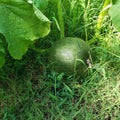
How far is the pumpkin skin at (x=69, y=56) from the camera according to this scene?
2.77m

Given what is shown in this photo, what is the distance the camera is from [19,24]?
248 cm

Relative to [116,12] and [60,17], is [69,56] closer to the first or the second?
[60,17]

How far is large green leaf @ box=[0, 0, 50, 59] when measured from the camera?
2.42 m

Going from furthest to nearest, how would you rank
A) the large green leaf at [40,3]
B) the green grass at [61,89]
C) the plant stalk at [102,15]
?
the plant stalk at [102,15], the green grass at [61,89], the large green leaf at [40,3]

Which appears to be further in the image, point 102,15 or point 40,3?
point 102,15

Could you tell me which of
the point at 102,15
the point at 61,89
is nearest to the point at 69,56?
the point at 61,89

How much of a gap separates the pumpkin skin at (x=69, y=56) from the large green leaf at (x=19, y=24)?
29 cm

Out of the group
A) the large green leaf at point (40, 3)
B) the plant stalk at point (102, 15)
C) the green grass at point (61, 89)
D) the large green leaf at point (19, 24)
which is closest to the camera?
the large green leaf at point (19, 24)

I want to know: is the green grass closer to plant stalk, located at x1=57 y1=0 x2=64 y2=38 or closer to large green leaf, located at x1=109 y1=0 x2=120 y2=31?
plant stalk, located at x1=57 y1=0 x2=64 y2=38

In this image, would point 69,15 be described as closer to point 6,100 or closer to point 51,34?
point 51,34

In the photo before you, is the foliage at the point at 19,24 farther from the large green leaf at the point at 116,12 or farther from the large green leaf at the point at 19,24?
the large green leaf at the point at 116,12

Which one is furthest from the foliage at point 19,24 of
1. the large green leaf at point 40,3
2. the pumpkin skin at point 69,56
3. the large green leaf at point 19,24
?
the pumpkin skin at point 69,56

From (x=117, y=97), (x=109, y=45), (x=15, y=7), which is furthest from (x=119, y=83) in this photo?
(x=15, y=7)

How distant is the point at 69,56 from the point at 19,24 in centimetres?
45
